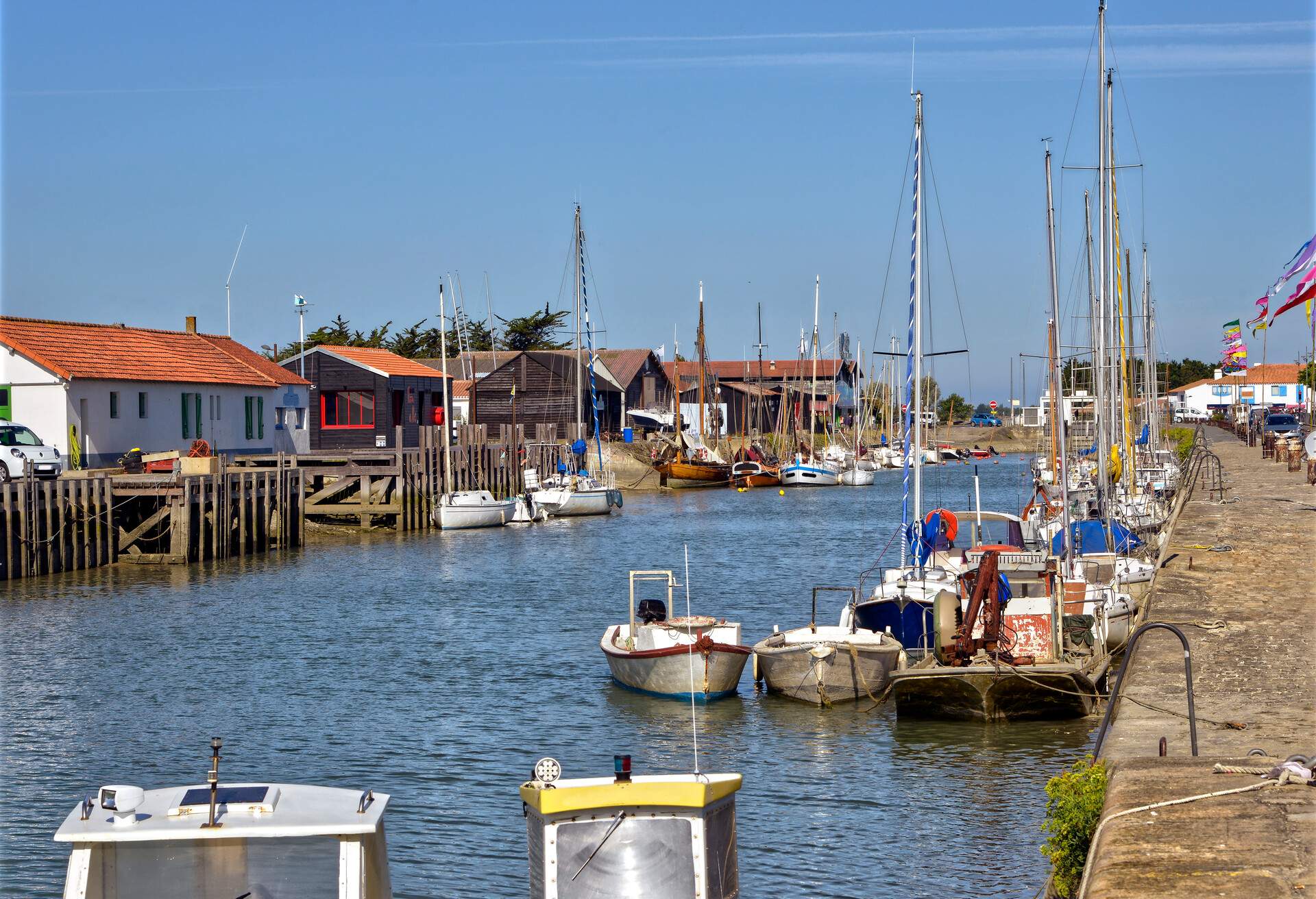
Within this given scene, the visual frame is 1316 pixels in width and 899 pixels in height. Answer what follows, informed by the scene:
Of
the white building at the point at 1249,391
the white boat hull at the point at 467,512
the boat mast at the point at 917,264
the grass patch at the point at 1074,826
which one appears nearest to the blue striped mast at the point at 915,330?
the boat mast at the point at 917,264

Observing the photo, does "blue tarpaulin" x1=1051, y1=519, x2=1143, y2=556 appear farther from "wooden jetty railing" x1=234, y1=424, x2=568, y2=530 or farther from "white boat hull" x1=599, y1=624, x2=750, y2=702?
"wooden jetty railing" x1=234, y1=424, x2=568, y2=530

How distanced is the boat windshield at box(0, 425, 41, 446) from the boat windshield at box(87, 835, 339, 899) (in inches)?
1458

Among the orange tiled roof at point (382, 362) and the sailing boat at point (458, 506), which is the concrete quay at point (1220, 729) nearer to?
the sailing boat at point (458, 506)

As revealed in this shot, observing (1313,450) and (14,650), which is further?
(1313,450)

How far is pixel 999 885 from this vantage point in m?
14.2

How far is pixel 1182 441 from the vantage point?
276ft

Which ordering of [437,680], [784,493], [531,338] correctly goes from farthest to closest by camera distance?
[531,338] → [784,493] → [437,680]

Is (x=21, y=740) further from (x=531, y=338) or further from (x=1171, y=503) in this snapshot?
(x=531, y=338)

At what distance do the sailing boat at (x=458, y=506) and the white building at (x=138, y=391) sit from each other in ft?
28.5

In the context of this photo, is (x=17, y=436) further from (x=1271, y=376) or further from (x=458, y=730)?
(x=1271, y=376)

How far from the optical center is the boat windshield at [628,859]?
9.41m

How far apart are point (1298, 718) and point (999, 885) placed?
3385 mm

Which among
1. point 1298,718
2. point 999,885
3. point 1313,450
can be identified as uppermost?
point 1313,450

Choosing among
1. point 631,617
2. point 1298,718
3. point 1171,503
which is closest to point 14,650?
point 631,617
